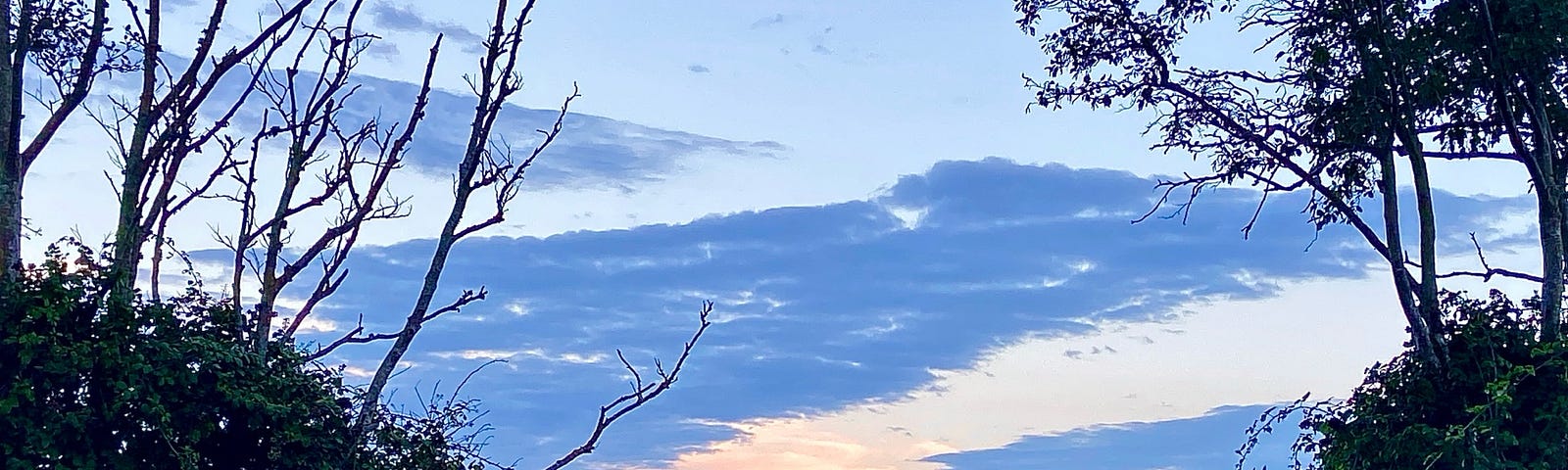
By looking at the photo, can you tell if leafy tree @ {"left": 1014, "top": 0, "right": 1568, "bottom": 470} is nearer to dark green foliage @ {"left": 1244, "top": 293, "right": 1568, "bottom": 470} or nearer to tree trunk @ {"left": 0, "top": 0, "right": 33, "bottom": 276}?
dark green foliage @ {"left": 1244, "top": 293, "right": 1568, "bottom": 470}

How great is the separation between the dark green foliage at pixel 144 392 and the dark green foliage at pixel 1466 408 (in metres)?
9.57

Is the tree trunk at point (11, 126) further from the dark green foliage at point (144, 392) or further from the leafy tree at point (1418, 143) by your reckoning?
the leafy tree at point (1418, 143)

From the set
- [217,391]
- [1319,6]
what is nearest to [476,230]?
[217,391]

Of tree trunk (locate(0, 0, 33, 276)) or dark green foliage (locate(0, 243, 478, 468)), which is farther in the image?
tree trunk (locate(0, 0, 33, 276))

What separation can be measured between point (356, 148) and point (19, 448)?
510 cm

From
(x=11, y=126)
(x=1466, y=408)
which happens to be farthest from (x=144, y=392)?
(x=1466, y=408)

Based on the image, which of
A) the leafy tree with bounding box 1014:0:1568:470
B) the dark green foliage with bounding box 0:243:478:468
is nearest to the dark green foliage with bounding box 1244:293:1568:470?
the leafy tree with bounding box 1014:0:1568:470

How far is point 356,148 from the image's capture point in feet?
49.3

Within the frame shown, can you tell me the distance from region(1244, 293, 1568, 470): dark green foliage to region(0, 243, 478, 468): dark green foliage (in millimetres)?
9569

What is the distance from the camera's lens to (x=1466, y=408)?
1470 centimetres

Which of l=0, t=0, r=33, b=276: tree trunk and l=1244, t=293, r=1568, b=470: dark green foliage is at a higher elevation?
l=0, t=0, r=33, b=276: tree trunk

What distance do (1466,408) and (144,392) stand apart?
11756 millimetres

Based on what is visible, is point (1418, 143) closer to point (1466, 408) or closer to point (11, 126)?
point (1466, 408)

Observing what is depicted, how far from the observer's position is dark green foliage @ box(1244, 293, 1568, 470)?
47.5 feet
